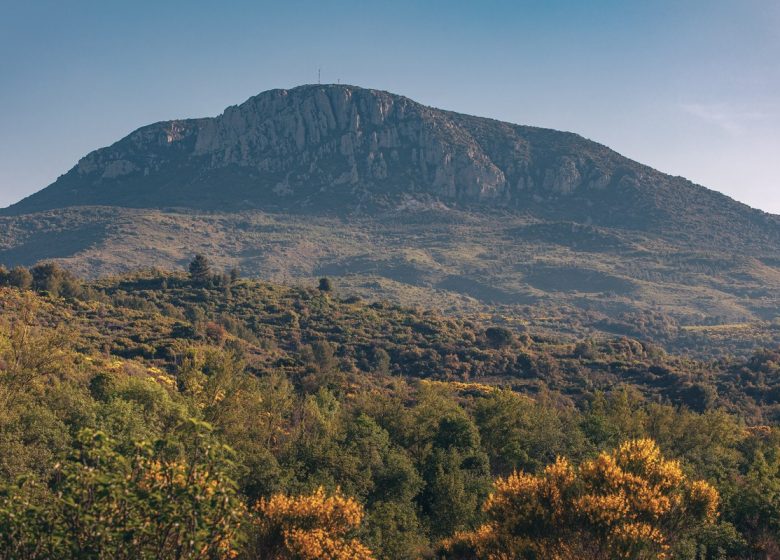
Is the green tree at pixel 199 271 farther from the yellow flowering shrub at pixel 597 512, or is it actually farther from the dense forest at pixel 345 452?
the yellow flowering shrub at pixel 597 512

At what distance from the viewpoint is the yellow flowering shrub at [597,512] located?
28.2m

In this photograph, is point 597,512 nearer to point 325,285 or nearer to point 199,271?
point 199,271

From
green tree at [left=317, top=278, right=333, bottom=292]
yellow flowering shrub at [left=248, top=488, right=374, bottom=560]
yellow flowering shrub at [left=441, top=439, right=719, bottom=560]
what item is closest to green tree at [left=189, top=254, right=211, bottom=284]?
green tree at [left=317, top=278, right=333, bottom=292]

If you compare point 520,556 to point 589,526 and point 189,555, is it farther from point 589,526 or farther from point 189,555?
point 189,555

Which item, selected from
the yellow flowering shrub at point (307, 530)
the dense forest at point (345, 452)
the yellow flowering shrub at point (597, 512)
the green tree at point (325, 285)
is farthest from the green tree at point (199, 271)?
the yellow flowering shrub at point (307, 530)

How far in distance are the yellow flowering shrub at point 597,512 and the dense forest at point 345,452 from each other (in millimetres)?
94

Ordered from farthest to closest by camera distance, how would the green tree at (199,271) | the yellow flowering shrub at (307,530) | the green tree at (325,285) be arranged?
the green tree at (325,285)
the green tree at (199,271)
the yellow flowering shrub at (307,530)

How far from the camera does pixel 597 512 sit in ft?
93.6

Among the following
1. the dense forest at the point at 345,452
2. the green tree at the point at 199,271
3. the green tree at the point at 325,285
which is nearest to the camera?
the dense forest at the point at 345,452

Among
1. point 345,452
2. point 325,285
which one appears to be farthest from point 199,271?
point 345,452

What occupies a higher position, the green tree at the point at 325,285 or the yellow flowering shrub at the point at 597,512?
the yellow flowering shrub at the point at 597,512

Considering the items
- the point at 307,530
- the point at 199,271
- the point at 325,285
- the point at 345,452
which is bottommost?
the point at 345,452

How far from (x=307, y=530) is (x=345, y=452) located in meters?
19.1

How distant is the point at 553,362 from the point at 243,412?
261 ft
